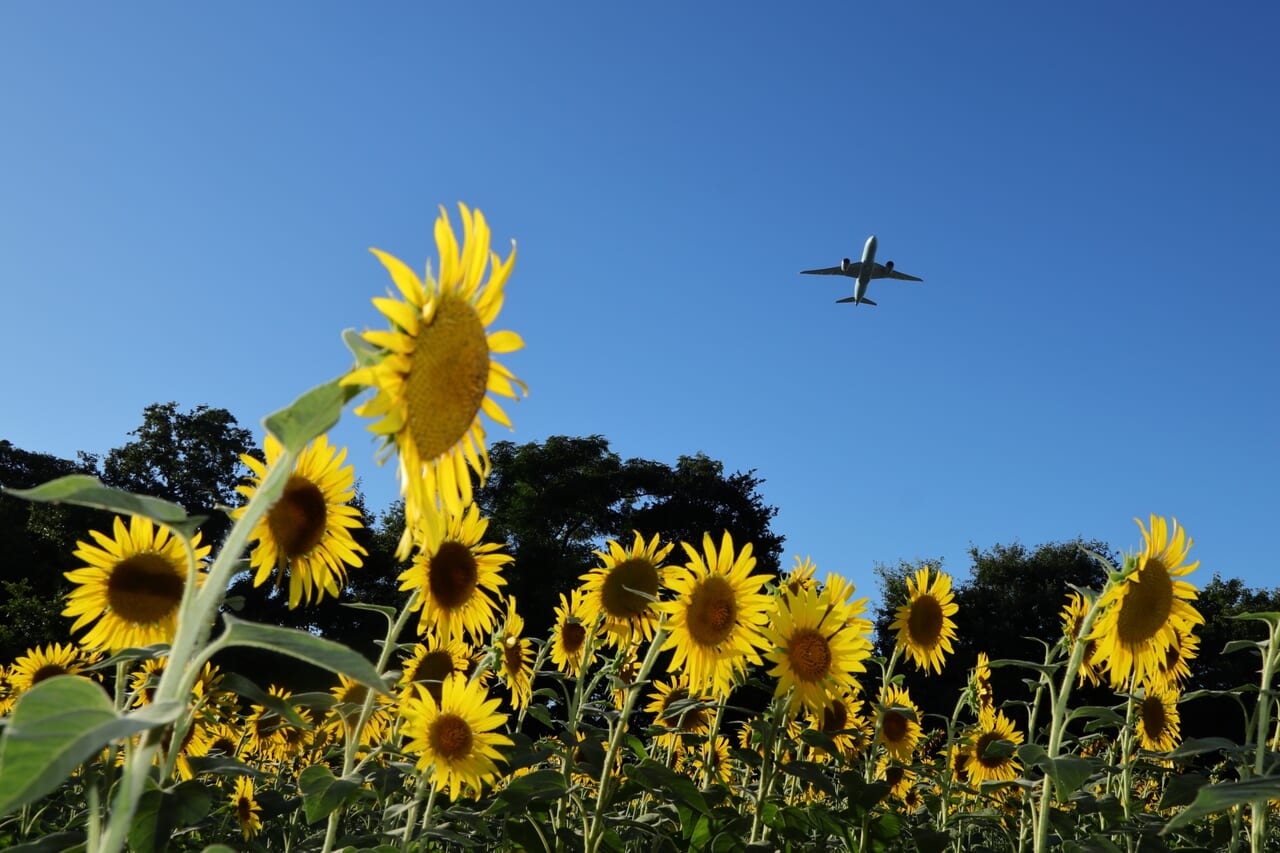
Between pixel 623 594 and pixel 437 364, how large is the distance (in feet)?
16.0

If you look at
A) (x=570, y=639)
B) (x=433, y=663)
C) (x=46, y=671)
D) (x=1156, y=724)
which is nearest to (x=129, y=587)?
(x=433, y=663)

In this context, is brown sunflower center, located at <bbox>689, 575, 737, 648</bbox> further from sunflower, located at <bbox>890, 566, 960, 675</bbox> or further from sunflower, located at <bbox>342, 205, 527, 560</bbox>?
sunflower, located at <bbox>342, 205, 527, 560</bbox>

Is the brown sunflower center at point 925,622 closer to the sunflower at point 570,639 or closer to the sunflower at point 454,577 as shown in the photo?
the sunflower at point 570,639

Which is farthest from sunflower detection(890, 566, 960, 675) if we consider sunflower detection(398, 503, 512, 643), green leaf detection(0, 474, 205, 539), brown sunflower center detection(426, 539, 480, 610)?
green leaf detection(0, 474, 205, 539)

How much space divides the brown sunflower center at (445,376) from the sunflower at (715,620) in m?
3.44

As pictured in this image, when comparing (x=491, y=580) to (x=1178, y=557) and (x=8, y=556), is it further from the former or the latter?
(x=8, y=556)

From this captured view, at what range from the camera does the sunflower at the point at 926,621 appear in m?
7.26

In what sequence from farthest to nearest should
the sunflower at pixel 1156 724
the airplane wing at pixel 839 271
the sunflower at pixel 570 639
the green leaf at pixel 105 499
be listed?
the airplane wing at pixel 839 271
the sunflower at pixel 1156 724
the sunflower at pixel 570 639
the green leaf at pixel 105 499

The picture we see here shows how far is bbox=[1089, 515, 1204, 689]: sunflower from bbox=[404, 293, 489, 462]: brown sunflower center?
3655 millimetres

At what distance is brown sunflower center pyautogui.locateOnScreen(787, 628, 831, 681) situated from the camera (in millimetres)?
5355

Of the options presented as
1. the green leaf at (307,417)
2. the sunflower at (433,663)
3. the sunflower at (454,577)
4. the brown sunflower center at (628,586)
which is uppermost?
the brown sunflower center at (628,586)

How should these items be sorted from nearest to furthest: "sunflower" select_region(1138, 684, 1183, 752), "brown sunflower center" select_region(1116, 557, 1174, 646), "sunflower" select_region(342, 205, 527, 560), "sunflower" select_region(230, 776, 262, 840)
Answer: "sunflower" select_region(342, 205, 527, 560), "brown sunflower center" select_region(1116, 557, 1174, 646), "sunflower" select_region(230, 776, 262, 840), "sunflower" select_region(1138, 684, 1183, 752)

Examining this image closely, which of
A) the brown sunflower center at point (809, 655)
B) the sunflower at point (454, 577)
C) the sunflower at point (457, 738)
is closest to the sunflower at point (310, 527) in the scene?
the sunflower at point (457, 738)

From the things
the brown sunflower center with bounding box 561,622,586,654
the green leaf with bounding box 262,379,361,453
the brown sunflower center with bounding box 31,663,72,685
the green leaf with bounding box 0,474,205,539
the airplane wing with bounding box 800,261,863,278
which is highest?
the airplane wing with bounding box 800,261,863,278
